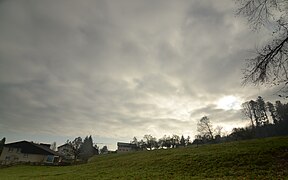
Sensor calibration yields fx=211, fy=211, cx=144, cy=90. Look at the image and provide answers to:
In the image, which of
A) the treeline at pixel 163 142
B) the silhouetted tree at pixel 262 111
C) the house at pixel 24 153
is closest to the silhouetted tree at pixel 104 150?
the treeline at pixel 163 142

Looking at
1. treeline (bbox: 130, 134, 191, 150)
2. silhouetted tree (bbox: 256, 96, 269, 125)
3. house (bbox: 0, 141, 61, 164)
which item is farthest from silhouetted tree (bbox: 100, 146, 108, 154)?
silhouetted tree (bbox: 256, 96, 269, 125)

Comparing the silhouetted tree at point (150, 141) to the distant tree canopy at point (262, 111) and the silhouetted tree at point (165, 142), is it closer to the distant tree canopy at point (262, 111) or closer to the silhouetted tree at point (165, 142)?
the silhouetted tree at point (165, 142)

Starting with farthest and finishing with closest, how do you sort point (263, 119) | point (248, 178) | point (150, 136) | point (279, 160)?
point (150, 136)
point (263, 119)
point (279, 160)
point (248, 178)

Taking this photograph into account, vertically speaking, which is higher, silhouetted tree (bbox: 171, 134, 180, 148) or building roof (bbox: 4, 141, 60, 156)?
silhouetted tree (bbox: 171, 134, 180, 148)

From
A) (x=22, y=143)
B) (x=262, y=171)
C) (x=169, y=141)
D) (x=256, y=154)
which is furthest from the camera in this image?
(x=169, y=141)

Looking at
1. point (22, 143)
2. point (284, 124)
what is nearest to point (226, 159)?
point (284, 124)

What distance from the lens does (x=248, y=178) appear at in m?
16.0

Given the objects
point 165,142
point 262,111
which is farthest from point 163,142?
point 262,111

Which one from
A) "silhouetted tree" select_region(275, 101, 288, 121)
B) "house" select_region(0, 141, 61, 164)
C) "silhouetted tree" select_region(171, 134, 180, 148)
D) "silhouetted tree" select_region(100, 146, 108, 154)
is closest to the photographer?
"house" select_region(0, 141, 61, 164)

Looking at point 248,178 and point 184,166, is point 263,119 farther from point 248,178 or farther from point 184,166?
point 248,178

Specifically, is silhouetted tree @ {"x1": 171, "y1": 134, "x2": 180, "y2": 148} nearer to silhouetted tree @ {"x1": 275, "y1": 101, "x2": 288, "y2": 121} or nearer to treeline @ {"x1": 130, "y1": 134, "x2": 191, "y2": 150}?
treeline @ {"x1": 130, "y1": 134, "x2": 191, "y2": 150}

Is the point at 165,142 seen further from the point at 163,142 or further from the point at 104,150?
the point at 104,150

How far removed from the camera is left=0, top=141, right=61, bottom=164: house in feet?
237

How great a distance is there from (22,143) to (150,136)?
74.9 meters
